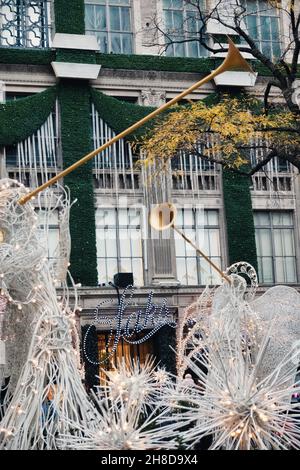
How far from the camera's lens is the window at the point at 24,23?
32281mm

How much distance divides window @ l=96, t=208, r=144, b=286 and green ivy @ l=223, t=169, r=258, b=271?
125 inches

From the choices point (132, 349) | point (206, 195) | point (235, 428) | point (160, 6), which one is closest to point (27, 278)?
point (235, 428)

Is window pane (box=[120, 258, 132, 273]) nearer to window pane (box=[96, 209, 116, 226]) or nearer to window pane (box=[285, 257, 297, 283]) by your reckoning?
window pane (box=[96, 209, 116, 226])

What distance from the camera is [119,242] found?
31984 mm

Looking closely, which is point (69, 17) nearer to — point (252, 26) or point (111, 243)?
point (252, 26)

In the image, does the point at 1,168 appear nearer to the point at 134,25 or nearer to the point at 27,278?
the point at 134,25

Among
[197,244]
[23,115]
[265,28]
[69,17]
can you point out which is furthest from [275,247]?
[69,17]

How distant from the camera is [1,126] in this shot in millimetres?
31047

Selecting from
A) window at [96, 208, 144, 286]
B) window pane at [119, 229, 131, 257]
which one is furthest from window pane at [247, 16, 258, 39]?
window pane at [119, 229, 131, 257]

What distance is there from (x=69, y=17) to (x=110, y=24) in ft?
5.78

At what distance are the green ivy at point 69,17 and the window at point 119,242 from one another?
613 cm

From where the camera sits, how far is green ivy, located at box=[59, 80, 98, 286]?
102ft

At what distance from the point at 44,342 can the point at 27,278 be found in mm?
998

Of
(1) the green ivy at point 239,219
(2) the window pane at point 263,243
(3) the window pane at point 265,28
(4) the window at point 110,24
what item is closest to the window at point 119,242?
(1) the green ivy at point 239,219
